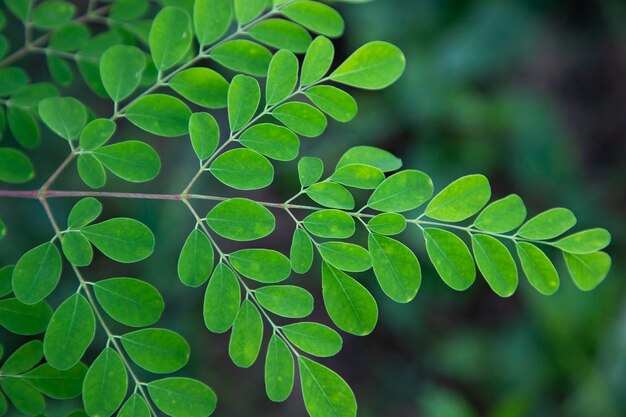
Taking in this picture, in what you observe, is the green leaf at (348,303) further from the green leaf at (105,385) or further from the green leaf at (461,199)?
the green leaf at (105,385)

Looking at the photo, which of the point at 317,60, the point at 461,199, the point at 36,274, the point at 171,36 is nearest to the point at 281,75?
the point at 317,60

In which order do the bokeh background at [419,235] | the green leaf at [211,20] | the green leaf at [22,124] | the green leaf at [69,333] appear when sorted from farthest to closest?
the bokeh background at [419,235], the green leaf at [22,124], the green leaf at [211,20], the green leaf at [69,333]

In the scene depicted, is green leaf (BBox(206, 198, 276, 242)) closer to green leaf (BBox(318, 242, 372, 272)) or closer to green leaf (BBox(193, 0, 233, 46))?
green leaf (BBox(318, 242, 372, 272))

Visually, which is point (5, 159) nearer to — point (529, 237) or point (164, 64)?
point (164, 64)

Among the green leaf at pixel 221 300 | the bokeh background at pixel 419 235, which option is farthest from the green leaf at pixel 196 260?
the bokeh background at pixel 419 235

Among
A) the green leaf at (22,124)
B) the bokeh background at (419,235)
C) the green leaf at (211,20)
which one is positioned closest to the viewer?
the green leaf at (211,20)
